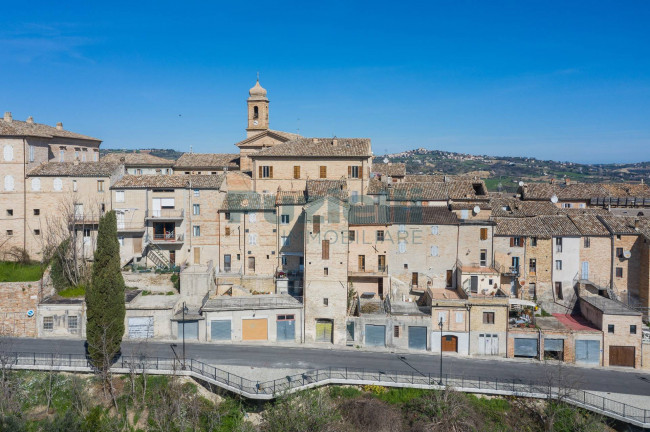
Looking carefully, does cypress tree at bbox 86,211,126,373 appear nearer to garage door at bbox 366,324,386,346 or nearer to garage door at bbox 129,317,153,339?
garage door at bbox 129,317,153,339

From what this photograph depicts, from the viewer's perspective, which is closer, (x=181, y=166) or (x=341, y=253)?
(x=341, y=253)

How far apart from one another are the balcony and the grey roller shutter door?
46.4 ft

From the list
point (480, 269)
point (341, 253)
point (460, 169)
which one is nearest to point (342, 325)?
point (341, 253)

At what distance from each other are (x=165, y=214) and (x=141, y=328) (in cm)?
1148

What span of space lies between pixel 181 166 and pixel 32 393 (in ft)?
105

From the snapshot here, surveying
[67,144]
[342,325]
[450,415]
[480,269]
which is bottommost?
[450,415]

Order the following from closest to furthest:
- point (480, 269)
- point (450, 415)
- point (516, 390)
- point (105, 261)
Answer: point (450, 415)
point (516, 390)
point (105, 261)
point (480, 269)

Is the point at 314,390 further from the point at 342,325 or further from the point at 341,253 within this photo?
the point at 341,253

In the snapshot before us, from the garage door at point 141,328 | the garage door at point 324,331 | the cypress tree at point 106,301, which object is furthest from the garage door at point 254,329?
the cypress tree at point 106,301

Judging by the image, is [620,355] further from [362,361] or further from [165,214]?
[165,214]

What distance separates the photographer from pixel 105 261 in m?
34.9

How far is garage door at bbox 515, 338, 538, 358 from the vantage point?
37781mm

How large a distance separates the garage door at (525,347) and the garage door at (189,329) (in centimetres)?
2365

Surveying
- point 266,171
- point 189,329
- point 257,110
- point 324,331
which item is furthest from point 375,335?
point 257,110
